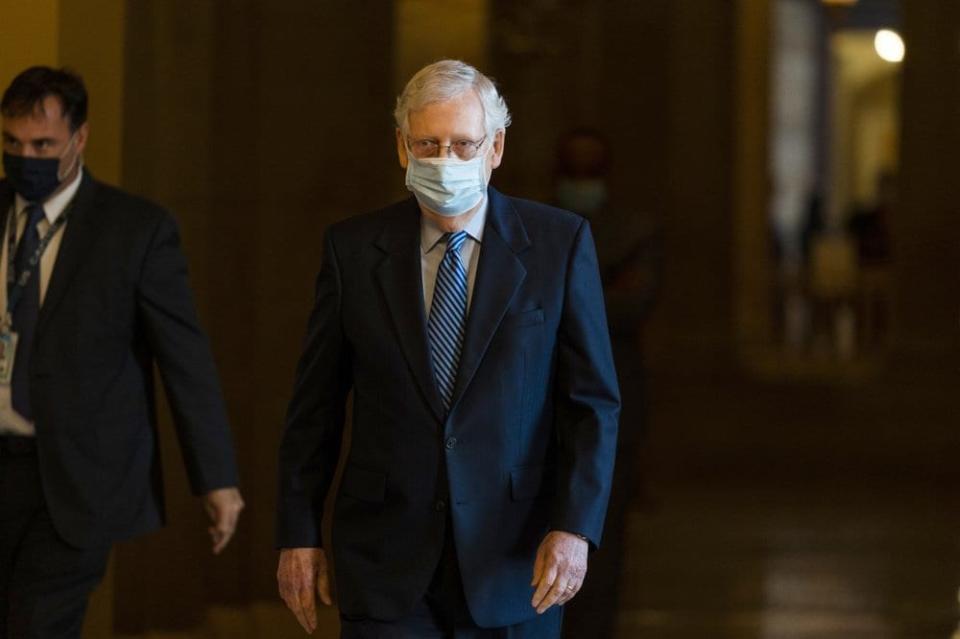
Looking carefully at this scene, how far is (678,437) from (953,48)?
7.20ft

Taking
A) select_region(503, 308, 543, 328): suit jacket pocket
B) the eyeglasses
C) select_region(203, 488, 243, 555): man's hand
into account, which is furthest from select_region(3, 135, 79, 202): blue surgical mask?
select_region(503, 308, 543, 328): suit jacket pocket

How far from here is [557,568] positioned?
13.8 feet

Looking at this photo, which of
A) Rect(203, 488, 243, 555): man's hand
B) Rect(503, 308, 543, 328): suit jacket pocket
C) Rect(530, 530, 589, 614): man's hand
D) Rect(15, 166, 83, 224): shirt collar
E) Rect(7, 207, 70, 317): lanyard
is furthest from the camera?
Rect(203, 488, 243, 555): man's hand

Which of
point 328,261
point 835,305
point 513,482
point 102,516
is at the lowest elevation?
point 835,305

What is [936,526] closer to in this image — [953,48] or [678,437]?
[678,437]

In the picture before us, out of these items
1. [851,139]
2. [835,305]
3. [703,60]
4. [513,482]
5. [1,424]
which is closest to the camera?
[513,482]

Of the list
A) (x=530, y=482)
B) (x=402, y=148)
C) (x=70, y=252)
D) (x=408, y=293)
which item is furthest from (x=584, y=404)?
(x=70, y=252)

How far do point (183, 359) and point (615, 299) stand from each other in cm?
169

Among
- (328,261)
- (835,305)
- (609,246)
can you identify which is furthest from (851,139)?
(328,261)

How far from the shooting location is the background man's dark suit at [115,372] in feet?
17.5

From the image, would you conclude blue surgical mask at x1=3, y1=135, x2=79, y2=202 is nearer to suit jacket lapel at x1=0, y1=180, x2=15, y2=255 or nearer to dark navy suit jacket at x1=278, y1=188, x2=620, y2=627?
suit jacket lapel at x1=0, y1=180, x2=15, y2=255

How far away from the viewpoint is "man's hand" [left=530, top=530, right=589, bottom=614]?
4.22 m

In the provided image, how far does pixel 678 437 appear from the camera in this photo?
9.99 meters

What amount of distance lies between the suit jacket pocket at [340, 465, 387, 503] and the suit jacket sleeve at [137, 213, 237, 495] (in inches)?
48.7
